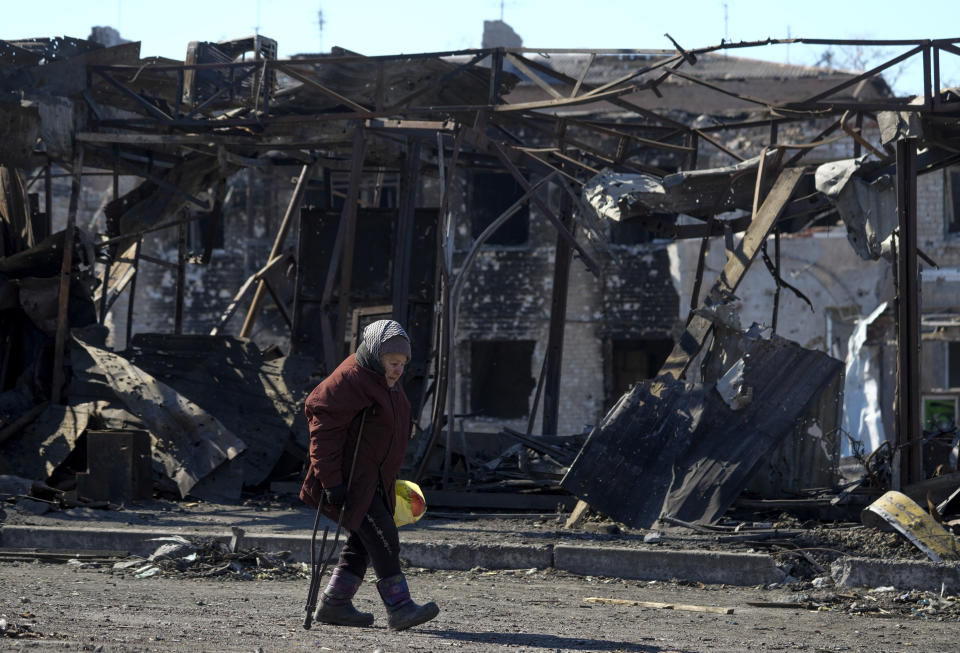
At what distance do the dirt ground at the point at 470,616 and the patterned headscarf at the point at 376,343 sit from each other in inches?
50.6

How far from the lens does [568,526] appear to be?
9.84 m

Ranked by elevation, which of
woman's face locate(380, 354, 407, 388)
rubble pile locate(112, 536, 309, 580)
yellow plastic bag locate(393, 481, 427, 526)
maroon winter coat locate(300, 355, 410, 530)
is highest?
woman's face locate(380, 354, 407, 388)

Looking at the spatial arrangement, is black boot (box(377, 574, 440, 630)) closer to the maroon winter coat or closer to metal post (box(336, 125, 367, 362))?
the maroon winter coat

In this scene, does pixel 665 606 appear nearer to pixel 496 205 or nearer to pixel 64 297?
pixel 64 297

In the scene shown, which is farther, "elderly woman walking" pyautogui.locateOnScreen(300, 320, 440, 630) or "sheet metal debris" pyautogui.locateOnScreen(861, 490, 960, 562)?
"sheet metal debris" pyautogui.locateOnScreen(861, 490, 960, 562)

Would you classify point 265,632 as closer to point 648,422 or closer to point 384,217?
point 648,422

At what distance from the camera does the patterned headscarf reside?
19.2 feet

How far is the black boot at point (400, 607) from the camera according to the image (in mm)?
5898

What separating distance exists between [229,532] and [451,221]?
3.32 meters

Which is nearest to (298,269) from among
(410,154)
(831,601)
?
(410,154)

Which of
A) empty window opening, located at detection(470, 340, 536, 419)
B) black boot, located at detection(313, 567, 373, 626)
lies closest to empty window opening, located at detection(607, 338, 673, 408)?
empty window opening, located at detection(470, 340, 536, 419)

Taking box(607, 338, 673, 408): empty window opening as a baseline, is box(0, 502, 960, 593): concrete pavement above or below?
below

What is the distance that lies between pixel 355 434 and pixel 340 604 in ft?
2.76

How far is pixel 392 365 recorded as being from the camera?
5914mm
